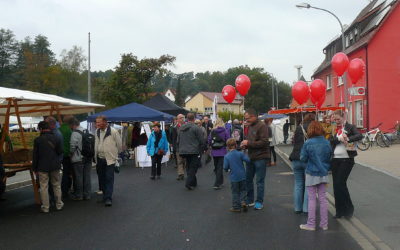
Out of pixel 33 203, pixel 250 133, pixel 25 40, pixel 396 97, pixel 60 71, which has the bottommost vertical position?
pixel 33 203

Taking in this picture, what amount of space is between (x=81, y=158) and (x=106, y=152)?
A: 1.06 metres

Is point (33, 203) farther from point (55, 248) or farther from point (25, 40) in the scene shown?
point (25, 40)

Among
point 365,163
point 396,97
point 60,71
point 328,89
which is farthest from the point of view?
point 60,71

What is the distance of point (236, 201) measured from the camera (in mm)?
8109

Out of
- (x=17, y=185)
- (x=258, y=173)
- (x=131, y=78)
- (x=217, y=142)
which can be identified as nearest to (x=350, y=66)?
(x=217, y=142)

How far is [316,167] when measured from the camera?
6805mm

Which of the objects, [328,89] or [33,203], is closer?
[33,203]

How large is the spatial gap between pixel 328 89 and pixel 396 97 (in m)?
10.4

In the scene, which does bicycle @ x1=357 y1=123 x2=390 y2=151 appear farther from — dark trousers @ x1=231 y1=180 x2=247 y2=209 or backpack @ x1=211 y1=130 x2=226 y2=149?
dark trousers @ x1=231 y1=180 x2=247 y2=209

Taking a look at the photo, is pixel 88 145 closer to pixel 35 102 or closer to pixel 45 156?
pixel 45 156

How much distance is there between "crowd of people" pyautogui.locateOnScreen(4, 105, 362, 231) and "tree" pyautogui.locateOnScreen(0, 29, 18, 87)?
3159 inches

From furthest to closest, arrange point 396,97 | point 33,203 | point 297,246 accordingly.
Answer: point 396,97, point 33,203, point 297,246

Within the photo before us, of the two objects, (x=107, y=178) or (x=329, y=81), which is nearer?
(x=107, y=178)

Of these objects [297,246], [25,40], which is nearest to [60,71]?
[25,40]
